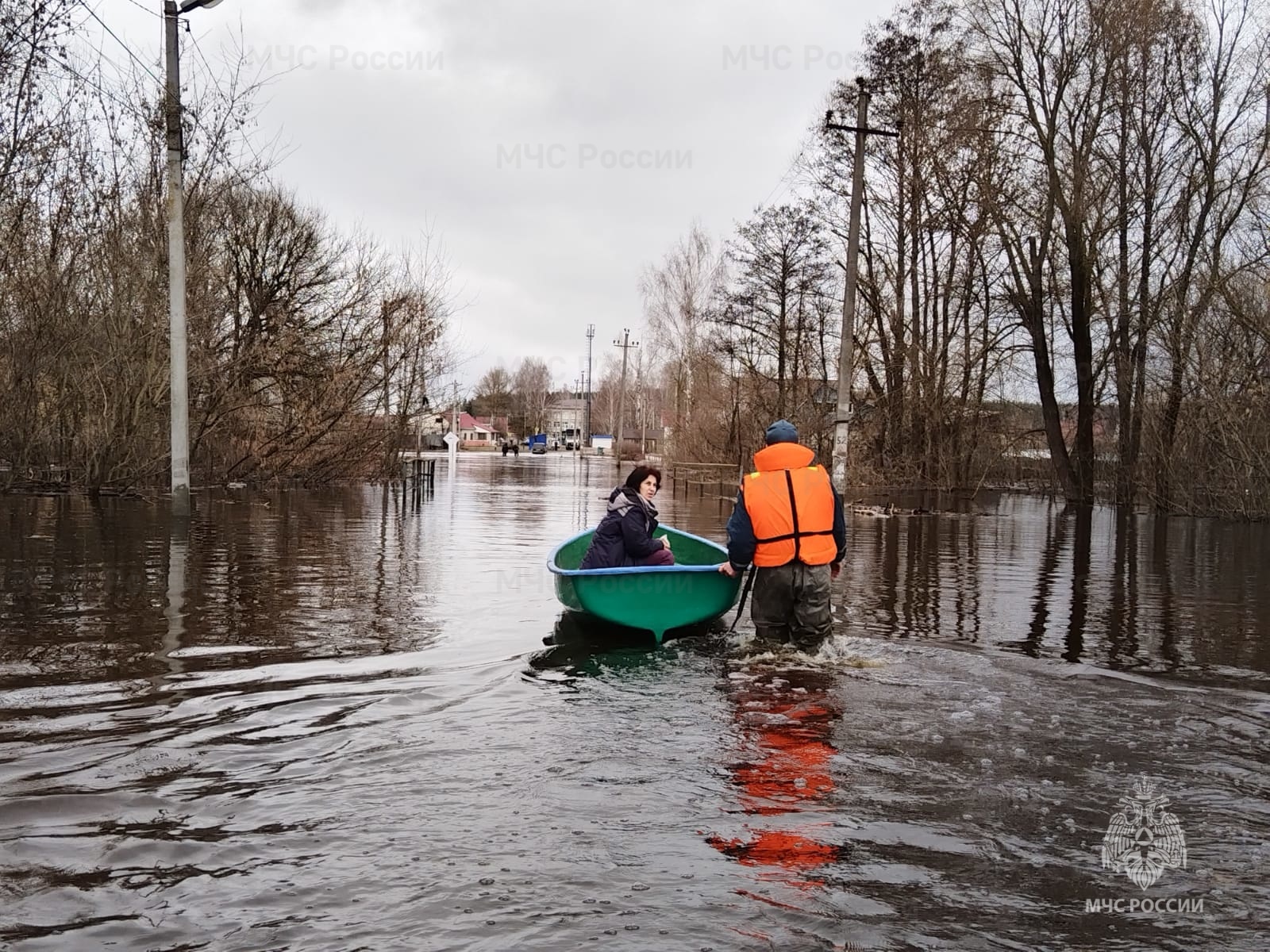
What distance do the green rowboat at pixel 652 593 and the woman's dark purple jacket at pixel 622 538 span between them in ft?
1.33

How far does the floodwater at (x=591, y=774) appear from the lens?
3.78 m

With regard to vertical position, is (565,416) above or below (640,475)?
above

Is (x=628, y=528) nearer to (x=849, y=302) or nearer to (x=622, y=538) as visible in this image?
(x=622, y=538)

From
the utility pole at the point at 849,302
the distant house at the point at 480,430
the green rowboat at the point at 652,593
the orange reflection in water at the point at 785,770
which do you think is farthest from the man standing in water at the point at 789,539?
the distant house at the point at 480,430

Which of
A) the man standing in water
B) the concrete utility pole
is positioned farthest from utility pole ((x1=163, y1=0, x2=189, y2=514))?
the man standing in water

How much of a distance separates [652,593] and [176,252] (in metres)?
10.7

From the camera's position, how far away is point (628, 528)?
937cm

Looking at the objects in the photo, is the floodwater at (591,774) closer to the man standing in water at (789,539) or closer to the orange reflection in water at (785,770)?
the orange reflection in water at (785,770)

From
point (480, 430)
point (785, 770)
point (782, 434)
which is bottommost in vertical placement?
point (785, 770)

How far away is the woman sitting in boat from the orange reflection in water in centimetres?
188

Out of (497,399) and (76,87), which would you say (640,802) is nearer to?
(76,87)

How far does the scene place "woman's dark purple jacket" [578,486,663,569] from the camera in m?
9.37

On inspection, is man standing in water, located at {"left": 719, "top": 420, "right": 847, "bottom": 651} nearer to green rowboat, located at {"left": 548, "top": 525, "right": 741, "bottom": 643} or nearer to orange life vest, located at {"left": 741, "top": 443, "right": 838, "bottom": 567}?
orange life vest, located at {"left": 741, "top": 443, "right": 838, "bottom": 567}

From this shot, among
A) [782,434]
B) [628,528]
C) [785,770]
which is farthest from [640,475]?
[785,770]
